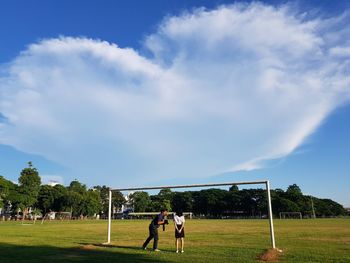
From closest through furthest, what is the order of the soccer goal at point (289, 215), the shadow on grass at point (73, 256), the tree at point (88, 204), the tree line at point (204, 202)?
the shadow on grass at point (73, 256)
the tree line at point (204, 202)
the tree at point (88, 204)
the soccer goal at point (289, 215)

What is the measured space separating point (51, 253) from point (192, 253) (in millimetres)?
6282

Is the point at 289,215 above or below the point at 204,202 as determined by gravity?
below

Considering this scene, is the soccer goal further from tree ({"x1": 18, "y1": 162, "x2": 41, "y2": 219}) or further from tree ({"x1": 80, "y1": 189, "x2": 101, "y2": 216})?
tree ({"x1": 18, "y1": 162, "x2": 41, "y2": 219})

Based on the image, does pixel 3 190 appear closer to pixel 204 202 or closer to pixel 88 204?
pixel 88 204

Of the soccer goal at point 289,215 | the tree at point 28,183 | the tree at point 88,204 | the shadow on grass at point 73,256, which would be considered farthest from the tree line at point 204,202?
the shadow on grass at point 73,256

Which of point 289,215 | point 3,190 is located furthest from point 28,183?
point 289,215

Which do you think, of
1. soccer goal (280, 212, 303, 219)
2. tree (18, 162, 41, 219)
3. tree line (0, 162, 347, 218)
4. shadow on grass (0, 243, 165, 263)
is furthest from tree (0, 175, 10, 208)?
soccer goal (280, 212, 303, 219)

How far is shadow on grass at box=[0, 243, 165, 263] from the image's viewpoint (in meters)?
14.0

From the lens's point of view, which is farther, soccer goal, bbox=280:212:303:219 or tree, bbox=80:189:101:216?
soccer goal, bbox=280:212:303:219

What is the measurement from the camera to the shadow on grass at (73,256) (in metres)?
14.0

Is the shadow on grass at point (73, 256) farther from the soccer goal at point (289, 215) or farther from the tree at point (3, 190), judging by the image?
the soccer goal at point (289, 215)

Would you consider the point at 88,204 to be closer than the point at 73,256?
No

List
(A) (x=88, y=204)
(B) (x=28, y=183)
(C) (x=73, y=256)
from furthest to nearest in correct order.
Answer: (A) (x=88, y=204) → (B) (x=28, y=183) → (C) (x=73, y=256)

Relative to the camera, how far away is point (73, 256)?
15.3m
